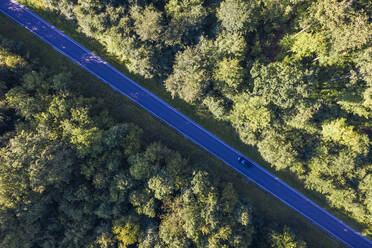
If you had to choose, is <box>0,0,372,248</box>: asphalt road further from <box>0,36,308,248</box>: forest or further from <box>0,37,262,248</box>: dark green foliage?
<box>0,37,262,248</box>: dark green foliage

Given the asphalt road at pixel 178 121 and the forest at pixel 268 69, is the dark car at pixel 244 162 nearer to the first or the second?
the asphalt road at pixel 178 121

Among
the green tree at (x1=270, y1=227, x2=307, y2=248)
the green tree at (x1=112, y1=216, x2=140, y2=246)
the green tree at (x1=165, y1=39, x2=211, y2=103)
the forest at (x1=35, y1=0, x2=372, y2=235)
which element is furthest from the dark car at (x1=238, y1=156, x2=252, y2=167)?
the green tree at (x1=112, y1=216, x2=140, y2=246)

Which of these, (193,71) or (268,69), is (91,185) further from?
(268,69)

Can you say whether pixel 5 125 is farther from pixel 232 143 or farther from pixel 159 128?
pixel 232 143

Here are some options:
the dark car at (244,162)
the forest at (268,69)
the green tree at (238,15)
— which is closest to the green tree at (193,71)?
the forest at (268,69)

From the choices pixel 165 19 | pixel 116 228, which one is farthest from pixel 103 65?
pixel 116 228

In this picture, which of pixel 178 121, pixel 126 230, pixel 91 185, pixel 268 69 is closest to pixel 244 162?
pixel 178 121
